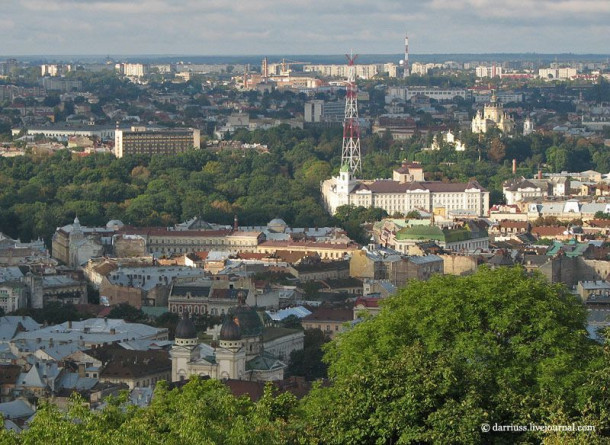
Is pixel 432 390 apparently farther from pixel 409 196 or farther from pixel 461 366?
pixel 409 196

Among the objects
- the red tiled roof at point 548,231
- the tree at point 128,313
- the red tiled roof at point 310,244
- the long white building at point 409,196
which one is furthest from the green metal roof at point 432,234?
the tree at point 128,313

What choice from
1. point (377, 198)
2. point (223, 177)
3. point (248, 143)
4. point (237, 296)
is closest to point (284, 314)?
point (237, 296)

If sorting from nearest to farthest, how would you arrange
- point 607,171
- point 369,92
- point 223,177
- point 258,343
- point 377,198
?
point 258,343
point 377,198
point 223,177
point 607,171
point 369,92

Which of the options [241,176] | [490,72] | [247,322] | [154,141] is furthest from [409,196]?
[490,72]

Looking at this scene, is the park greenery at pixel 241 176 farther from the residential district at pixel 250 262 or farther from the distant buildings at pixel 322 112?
the distant buildings at pixel 322 112

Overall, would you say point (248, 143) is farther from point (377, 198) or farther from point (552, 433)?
point (552, 433)

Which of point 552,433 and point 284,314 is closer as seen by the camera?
point 552,433

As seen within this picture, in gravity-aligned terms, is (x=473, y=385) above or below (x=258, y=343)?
above
